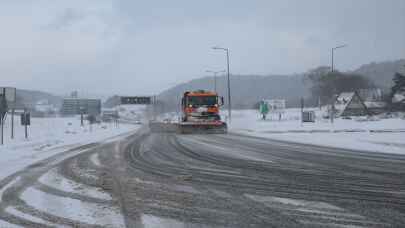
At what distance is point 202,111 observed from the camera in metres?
35.2

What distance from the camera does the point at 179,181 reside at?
30.7ft

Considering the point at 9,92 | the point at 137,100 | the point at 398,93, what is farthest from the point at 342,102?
the point at 9,92

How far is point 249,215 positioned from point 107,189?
3.29 meters

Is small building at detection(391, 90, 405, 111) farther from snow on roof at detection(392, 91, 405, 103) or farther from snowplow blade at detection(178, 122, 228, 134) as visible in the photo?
snowplow blade at detection(178, 122, 228, 134)

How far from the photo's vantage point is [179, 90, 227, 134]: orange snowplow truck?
115 feet

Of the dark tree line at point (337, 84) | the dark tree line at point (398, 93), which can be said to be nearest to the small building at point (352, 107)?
the dark tree line at point (398, 93)

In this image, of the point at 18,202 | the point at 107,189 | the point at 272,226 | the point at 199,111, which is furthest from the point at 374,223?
the point at 199,111

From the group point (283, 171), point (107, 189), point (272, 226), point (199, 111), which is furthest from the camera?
point (199, 111)

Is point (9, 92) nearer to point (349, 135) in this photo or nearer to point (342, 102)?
point (349, 135)

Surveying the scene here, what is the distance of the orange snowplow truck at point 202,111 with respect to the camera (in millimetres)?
35109

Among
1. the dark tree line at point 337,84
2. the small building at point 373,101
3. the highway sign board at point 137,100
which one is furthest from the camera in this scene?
the dark tree line at point 337,84

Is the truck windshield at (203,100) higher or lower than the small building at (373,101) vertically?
lower

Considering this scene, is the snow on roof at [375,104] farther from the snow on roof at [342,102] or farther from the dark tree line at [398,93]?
the dark tree line at [398,93]

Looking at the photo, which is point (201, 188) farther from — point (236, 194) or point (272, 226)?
point (272, 226)
